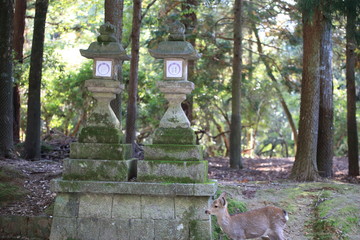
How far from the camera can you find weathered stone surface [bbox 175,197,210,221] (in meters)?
5.86

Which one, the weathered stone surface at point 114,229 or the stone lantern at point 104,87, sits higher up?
the stone lantern at point 104,87

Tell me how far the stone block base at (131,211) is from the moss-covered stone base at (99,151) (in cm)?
48

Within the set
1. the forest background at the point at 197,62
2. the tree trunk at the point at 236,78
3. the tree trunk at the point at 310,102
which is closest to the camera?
the tree trunk at the point at 310,102

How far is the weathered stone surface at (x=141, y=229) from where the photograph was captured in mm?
5828

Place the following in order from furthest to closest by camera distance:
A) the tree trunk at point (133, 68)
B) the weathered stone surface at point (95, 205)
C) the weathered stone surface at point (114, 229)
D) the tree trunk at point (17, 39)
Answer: the tree trunk at point (17, 39)
the tree trunk at point (133, 68)
the weathered stone surface at point (95, 205)
the weathered stone surface at point (114, 229)

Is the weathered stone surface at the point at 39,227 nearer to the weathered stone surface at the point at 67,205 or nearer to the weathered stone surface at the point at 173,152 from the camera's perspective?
the weathered stone surface at the point at 67,205

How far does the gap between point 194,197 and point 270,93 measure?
16519mm

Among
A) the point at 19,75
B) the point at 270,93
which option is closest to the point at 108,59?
the point at 19,75

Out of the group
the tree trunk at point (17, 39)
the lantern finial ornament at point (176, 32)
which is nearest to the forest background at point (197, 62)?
the tree trunk at point (17, 39)

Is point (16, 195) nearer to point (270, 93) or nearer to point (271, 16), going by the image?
point (271, 16)

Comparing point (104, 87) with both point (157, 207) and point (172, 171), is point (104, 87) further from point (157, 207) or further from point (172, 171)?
point (157, 207)

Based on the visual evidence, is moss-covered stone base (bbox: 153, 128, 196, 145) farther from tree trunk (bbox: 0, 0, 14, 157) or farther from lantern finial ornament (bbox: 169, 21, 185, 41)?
tree trunk (bbox: 0, 0, 14, 157)

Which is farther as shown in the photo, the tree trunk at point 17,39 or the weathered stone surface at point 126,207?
the tree trunk at point 17,39

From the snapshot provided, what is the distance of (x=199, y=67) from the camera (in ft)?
63.3
